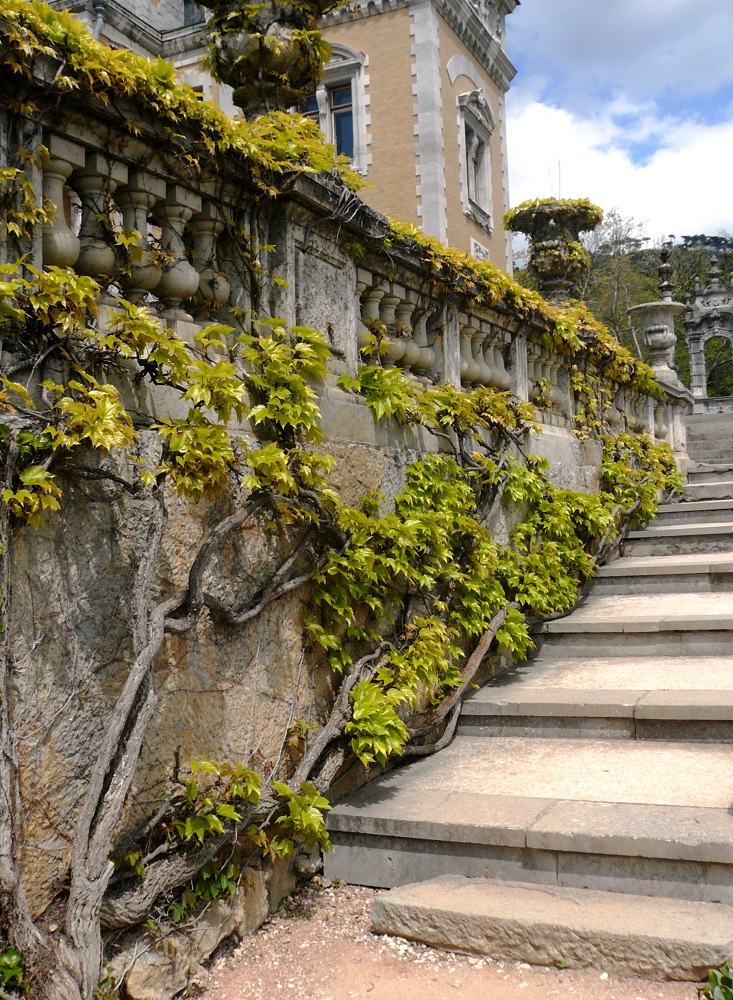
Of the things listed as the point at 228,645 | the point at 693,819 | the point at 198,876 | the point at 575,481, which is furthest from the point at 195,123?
the point at 575,481

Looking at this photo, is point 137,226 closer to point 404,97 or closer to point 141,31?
point 141,31

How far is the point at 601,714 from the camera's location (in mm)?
4539

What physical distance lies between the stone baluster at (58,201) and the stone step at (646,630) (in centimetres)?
421

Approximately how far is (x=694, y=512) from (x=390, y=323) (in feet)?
17.5

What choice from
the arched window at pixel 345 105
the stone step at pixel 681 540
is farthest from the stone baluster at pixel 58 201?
the arched window at pixel 345 105

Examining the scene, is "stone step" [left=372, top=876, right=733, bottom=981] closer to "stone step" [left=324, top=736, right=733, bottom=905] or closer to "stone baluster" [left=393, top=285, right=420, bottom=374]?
"stone step" [left=324, top=736, right=733, bottom=905]

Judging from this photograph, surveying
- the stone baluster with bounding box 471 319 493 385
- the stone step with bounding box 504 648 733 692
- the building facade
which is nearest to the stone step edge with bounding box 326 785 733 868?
the stone step with bounding box 504 648 733 692

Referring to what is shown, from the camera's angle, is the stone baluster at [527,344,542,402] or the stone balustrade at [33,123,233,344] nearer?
the stone balustrade at [33,123,233,344]

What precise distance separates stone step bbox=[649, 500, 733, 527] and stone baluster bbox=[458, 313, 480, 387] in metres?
3.82

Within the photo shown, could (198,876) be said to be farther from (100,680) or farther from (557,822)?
(557,822)

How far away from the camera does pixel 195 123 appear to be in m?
3.24

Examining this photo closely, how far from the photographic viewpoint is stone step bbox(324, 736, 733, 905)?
3156 mm

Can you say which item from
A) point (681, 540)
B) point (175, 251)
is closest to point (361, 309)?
point (175, 251)

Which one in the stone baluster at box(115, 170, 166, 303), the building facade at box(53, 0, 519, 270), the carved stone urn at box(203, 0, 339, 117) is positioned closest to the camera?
the stone baluster at box(115, 170, 166, 303)
